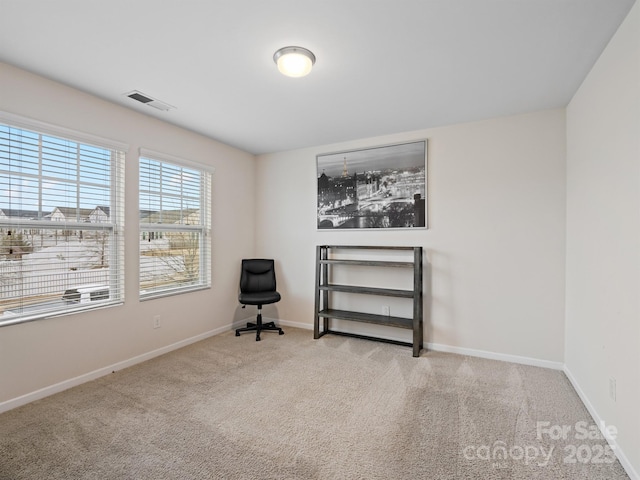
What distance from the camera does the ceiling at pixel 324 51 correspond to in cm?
169

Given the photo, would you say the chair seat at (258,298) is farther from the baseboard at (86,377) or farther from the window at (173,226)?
the baseboard at (86,377)

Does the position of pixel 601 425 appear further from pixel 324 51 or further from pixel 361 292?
pixel 324 51

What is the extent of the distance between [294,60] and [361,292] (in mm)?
2396

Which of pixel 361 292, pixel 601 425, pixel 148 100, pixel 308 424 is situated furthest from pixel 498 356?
pixel 148 100

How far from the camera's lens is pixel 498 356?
3176 mm

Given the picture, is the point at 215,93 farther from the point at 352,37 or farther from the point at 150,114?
the point at 352,37

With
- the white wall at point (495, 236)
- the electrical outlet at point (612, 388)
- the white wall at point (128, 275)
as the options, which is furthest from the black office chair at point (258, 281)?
the electrical outlet at point (612, 388)

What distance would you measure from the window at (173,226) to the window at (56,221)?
27 cm

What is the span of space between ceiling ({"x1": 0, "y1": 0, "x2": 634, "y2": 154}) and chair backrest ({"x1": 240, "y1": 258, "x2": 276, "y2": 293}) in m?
1.95

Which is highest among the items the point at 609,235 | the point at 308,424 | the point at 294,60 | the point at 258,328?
the point at 294,60

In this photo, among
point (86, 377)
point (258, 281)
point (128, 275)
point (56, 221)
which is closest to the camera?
point (56, 221)

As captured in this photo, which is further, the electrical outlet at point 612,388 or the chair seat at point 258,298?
the chair seat at point 258,298

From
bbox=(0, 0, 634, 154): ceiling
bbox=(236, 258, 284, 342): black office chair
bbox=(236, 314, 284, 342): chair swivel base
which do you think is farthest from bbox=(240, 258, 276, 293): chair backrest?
bbox=(0, 0, 634, 154): ceiling

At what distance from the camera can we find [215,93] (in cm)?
Result: 265
